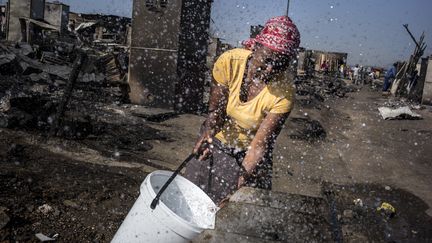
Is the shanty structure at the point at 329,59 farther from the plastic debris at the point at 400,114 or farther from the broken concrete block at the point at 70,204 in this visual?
the broken concrete block at the point at 70,204

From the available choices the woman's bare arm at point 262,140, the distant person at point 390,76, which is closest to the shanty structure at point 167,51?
the woman's bare arm at point 262,140

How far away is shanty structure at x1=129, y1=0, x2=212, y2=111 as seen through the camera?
9656mm

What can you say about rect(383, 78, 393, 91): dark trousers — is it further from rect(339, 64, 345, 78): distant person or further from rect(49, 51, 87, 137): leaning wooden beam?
rect(49, 51, 87, 137): leaning wooden beam

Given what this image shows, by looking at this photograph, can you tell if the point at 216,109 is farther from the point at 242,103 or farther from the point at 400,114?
the point at 400,114

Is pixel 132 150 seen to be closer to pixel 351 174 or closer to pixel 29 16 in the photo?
pixel 351 174

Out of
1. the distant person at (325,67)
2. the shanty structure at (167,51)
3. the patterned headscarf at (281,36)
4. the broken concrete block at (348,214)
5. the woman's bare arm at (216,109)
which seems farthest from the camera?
the distant person at (325,67)

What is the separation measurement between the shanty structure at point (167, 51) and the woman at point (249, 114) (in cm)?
692

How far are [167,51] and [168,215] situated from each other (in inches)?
323

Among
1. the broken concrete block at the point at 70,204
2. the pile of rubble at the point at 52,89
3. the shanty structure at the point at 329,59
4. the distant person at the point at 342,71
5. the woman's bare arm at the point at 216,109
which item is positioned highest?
the shanty structure at the point at 329,59

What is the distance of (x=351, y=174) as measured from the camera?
7.12 metres

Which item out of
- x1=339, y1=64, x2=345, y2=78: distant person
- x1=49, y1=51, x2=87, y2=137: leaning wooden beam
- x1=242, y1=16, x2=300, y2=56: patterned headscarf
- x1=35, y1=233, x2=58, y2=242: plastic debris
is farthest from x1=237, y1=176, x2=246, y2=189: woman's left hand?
x1=339, y1=64, x2=345, y2=78: distant person

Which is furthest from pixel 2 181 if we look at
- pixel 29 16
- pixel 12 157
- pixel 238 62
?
pixel 29 16

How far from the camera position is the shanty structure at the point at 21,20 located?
21266mm

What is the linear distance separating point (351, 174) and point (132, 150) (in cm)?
416
